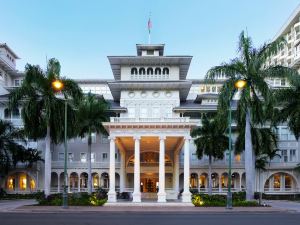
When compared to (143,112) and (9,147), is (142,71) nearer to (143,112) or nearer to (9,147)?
(143,112)

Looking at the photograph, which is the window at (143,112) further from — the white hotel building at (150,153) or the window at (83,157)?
the window at (83,157)

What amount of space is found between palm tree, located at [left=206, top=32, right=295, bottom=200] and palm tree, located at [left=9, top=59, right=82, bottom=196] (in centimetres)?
1461

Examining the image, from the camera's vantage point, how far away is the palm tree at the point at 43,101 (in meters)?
37.5

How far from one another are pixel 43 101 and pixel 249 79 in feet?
66.3

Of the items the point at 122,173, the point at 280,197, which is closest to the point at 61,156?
the point at 122,173

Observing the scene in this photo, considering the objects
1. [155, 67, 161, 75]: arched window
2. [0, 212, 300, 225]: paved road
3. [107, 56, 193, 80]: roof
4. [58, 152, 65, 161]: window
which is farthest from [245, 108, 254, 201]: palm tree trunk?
[58, 152, 65, 161]: window

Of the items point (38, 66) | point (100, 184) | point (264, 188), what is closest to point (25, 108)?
point (38, 66)

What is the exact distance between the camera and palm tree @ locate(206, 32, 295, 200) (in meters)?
35.6

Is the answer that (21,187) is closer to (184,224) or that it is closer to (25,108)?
(25,108)

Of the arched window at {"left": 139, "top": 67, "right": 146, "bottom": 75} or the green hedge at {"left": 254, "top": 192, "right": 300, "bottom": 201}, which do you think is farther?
the arched window at {"left": 139, "top": 67, "right": 146, "bottom": 75}

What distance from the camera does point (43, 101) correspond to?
38406mm

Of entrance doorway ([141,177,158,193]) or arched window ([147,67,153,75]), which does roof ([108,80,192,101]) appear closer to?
arched window ([147,67,153,75])

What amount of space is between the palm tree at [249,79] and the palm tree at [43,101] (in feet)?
47.9

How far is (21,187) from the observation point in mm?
63094
